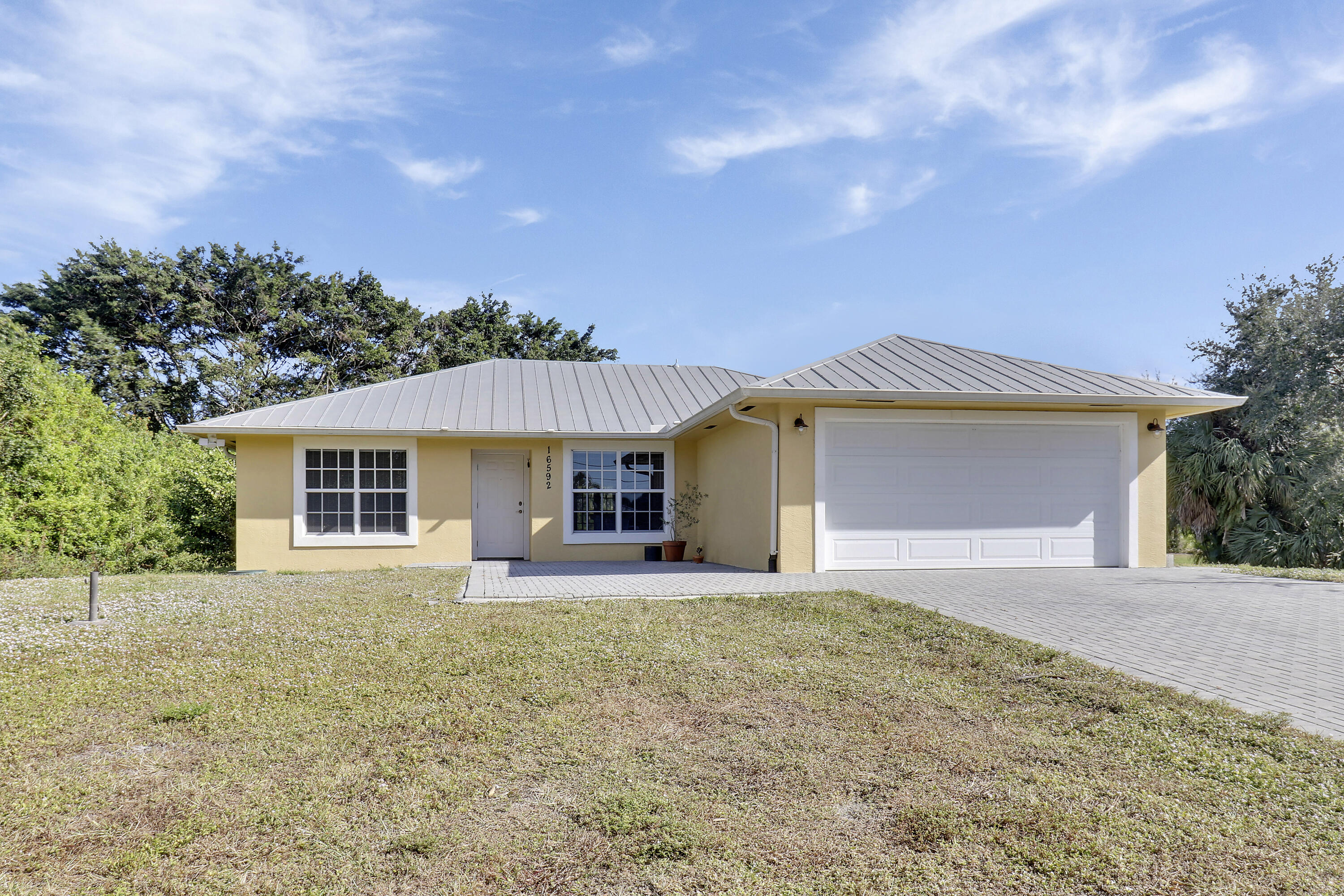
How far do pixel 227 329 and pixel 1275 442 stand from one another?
31.4 metres

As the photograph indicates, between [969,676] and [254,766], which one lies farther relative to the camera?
[969,676]

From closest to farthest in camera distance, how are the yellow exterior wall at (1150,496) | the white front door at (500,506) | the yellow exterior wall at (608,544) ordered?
the yellow exterior wall at (608,544), the yellow exterior wall at (1150,496), the white front door at (500,506)

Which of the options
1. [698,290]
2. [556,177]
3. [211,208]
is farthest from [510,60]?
[211,208]

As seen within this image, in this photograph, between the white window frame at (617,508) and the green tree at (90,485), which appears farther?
the white window frame at (617,508)

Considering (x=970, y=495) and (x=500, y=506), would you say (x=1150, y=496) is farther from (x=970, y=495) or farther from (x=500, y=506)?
(x=500, y=506)

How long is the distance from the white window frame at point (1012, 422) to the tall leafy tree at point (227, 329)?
19.5 m

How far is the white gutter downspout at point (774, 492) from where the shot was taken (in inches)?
414

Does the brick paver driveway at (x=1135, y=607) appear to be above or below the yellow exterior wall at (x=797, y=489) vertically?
below

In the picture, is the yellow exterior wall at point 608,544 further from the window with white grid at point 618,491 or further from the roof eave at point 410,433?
the roof eave at point 410,433

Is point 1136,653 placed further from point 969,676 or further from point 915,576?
point 915,576

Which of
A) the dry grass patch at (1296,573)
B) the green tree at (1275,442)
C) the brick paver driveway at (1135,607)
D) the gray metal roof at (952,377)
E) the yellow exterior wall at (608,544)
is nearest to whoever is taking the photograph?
the brick paver driveway at (1135,607)

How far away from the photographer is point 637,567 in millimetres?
12094

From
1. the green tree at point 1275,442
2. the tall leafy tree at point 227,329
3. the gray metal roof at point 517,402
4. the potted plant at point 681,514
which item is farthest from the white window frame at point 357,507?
the green tree at point 1275,442

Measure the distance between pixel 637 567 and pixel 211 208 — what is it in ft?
70.0
